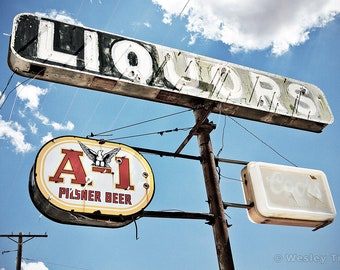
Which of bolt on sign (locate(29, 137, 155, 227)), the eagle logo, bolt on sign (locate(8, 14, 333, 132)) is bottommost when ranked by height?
bolt on sign (locate(29, 137, 155, 227))

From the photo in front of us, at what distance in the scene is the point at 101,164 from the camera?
467cm

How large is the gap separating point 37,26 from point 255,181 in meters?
4.52

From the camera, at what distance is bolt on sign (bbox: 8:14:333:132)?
534cm

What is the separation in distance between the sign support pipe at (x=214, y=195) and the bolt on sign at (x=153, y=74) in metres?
0.63

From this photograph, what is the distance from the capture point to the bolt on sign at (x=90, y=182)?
4.09 meters

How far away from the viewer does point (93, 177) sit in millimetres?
4484

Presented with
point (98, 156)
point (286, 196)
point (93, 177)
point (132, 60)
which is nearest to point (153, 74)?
point (132, 60)

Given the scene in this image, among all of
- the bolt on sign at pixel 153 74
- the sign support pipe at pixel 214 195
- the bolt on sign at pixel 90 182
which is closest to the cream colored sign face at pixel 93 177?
the bolt on sign at pixel 90 182

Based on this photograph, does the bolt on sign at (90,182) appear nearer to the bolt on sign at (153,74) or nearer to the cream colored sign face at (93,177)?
the cream colored sign face at (93,177)

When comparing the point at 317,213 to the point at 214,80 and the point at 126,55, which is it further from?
the point at 126,55

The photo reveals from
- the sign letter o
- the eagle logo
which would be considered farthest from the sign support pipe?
the eagle logo

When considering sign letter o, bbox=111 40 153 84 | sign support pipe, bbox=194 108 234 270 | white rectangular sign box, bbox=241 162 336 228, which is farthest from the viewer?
sign letter o, bbox=111 40 153 84

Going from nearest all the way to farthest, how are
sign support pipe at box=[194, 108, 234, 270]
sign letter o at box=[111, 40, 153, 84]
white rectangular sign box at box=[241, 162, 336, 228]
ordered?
sign support pipe at box=[194, 108, 234, 270] < white rectangular sign box at box=[241, 162, 336, 228] < sign letter o at box=[111, 40, 153, 84]

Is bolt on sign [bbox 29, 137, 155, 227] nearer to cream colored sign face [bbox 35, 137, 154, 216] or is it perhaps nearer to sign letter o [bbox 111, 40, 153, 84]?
cream colored sign face [bbox 35, 137, 154, 216]
